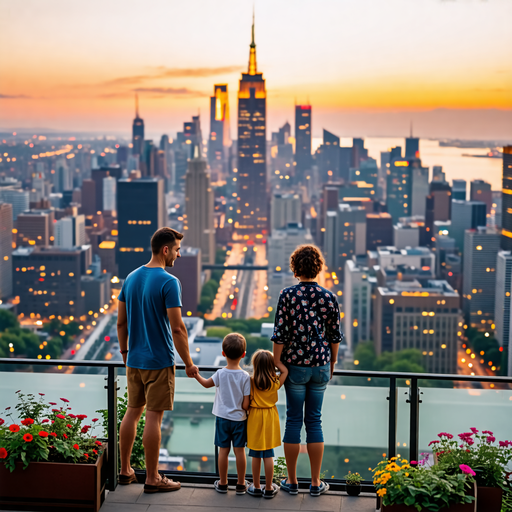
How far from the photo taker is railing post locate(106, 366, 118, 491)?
7.58 feet

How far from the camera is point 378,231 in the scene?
63.2 m

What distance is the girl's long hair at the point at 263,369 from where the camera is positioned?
218 cm

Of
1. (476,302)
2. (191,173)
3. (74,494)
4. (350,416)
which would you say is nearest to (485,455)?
(350,416)

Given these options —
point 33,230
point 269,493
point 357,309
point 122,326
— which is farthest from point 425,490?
point 33,230

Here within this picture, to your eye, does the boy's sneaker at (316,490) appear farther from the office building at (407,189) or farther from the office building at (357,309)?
the office building at (407,189)

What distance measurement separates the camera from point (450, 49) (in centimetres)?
6272

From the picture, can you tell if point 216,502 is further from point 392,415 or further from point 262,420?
point 392,415

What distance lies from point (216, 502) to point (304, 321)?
0.71 m

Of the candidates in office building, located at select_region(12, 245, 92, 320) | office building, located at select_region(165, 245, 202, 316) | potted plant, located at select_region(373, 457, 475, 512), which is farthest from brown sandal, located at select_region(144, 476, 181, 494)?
office building, located at select_region(12, 245, 92, 320)

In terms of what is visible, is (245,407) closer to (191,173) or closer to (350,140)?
(191,173)

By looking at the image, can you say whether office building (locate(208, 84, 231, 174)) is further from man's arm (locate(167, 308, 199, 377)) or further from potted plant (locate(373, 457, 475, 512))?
potted plant (locate(373, 457, 475, 512))

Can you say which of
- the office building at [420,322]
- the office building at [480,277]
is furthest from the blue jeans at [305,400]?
the office building at [480,277]

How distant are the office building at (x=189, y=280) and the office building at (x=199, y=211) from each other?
1339cm

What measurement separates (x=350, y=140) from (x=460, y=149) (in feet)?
47.9
